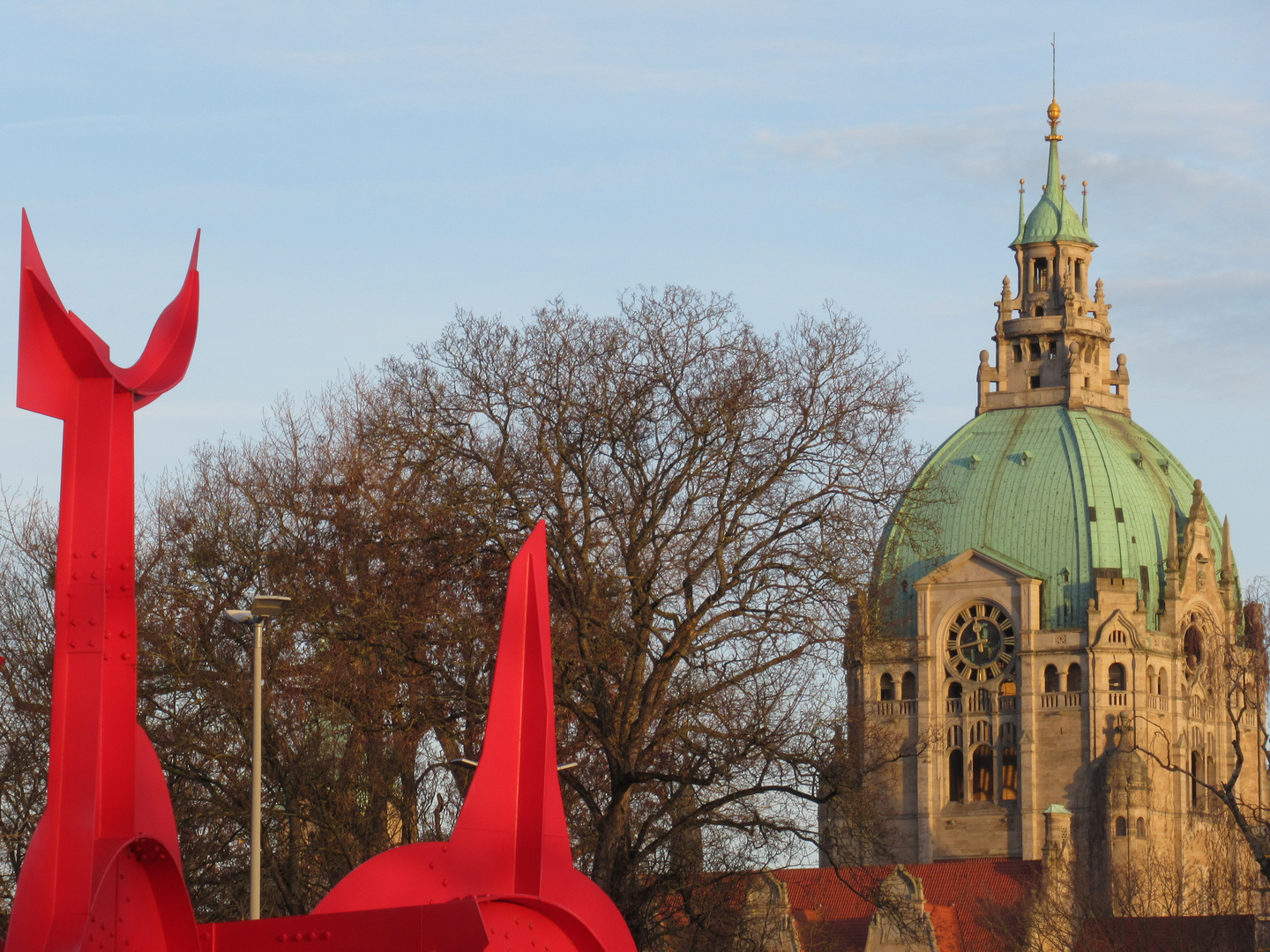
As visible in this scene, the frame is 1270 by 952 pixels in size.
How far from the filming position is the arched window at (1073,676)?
121 metres

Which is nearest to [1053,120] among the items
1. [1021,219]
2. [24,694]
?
[1021,219]

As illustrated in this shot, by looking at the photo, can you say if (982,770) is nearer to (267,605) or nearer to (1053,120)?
(1053,120)

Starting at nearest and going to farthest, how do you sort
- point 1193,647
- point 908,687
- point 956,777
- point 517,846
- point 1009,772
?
point 517,846
point 1009,772
point 956,777
point 908,687
point 1193,647

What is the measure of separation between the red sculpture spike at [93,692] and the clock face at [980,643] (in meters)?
104

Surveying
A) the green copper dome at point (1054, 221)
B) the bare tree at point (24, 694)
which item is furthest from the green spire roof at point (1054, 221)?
the bare tree at point (24, 694)

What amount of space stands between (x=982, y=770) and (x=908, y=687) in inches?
212

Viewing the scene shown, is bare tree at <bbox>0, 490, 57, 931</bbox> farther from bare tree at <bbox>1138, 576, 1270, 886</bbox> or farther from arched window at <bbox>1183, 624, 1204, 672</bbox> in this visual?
arched window at <bbox>1183, 624, 1204, 672</bbox>

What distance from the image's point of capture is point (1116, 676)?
12144 cm

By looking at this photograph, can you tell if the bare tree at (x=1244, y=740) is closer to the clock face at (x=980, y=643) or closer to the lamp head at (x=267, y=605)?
the clock face at (x=980, y=643)

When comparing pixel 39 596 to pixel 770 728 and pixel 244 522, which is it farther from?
pixel 770 728

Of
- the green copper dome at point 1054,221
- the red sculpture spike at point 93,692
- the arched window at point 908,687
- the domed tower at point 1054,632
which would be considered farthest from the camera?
the green copper dome at point 1054,221

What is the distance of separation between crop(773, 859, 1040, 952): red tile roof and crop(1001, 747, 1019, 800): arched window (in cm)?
589

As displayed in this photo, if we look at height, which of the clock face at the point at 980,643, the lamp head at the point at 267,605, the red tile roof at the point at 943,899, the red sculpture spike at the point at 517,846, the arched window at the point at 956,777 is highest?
the clock face at the point at 980,643

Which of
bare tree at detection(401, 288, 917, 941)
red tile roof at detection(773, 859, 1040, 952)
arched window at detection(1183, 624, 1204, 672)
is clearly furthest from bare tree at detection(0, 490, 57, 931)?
arched window at detection(1183, 624, 1204, 672)
